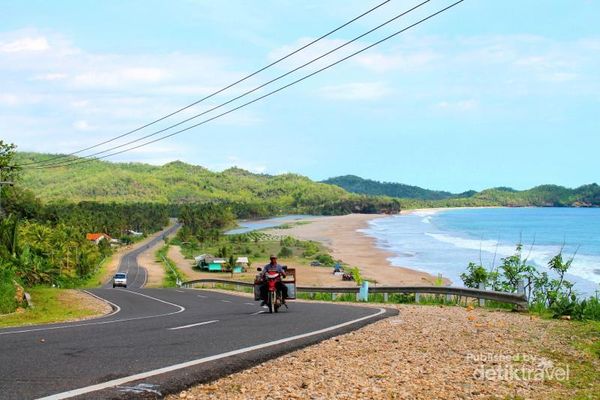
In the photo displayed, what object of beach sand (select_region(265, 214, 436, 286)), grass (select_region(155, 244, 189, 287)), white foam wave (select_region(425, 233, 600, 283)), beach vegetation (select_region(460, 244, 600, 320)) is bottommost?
grass (select_region(155, 244, 189, 287))

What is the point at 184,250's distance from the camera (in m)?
135

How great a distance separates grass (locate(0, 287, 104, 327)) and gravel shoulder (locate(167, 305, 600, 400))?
12.7 metres

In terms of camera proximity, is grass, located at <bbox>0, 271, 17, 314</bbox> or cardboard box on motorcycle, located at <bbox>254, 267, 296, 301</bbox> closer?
cardboard box on motorcycle, located at <bbox>254, 267, 296, 301</bbox>

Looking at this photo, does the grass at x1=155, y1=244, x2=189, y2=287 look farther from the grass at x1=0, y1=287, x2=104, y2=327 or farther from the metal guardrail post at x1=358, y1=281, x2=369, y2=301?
the metal guardrail post at x1=358, y1=281, x2=369, y2=301

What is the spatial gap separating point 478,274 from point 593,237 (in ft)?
338

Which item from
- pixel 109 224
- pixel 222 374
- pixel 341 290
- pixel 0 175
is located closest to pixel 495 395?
pixel 222 374

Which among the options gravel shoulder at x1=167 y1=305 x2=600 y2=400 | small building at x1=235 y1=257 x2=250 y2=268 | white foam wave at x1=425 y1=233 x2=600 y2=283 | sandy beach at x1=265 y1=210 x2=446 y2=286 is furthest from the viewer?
small building at x1=235 y1=257 x2=250 y2=268

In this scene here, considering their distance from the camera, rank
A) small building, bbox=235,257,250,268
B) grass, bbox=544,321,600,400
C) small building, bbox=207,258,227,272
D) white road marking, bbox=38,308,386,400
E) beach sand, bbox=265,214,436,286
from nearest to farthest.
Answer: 1. white road marking, bbox=38,308,386,400
2. grass, bbox=544,321,600,400
3. beach sand, bbox=265,214,436,286
4. small building, bbox=207,258,227,272
5. small building, bbox=235,257,250,268

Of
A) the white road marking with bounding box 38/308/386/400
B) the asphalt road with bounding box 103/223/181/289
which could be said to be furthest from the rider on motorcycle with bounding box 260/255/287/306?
the asphalt road with bounding box 103/223/181/289

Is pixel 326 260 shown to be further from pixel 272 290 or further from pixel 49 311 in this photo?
pixel 272 290

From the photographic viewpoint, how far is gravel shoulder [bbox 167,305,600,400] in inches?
278

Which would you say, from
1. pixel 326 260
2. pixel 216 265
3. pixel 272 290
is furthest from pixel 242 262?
pixel 272 290

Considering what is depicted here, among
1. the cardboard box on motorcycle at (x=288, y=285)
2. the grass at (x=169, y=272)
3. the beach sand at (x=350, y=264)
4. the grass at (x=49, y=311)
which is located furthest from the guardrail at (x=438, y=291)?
the grass at (x=169, y=272)

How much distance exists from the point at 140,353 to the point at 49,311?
741 inches
